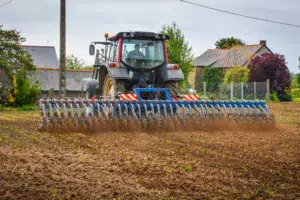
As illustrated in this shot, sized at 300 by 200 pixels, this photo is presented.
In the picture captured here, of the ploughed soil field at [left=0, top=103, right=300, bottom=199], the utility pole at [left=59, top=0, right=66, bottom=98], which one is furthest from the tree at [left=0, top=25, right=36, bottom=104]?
the ploughed soil field at [left=0, top=103, right=300, bottom=199]

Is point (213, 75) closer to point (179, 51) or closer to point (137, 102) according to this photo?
point (179, 51)

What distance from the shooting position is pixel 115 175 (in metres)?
7.34

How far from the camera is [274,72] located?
118 ft

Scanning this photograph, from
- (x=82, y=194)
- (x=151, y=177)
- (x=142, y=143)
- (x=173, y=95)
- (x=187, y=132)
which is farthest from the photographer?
(x=173, y=95)

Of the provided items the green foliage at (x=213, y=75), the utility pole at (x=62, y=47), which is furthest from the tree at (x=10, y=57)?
the green foliage at (x=213, y=75)

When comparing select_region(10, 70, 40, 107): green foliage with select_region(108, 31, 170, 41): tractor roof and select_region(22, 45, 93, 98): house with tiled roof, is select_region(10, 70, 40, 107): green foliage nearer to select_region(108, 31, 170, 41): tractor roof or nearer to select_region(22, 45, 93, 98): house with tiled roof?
select_region(108, 31, 170, 41): tractor roof

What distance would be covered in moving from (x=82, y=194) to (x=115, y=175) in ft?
3.65

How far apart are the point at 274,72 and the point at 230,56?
55.5ft

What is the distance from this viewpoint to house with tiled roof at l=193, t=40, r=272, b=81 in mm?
50781

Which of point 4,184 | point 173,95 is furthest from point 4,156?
point 173,95

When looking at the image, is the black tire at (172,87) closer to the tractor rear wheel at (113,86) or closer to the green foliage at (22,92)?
the tractor rear wheel at (113,86)

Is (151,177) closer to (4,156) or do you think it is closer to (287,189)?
(287,189)

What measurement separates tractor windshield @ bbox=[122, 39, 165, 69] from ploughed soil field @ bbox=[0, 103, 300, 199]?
2936mm

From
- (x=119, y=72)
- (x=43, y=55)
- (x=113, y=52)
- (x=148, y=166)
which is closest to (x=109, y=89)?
(x=113, y=52)
